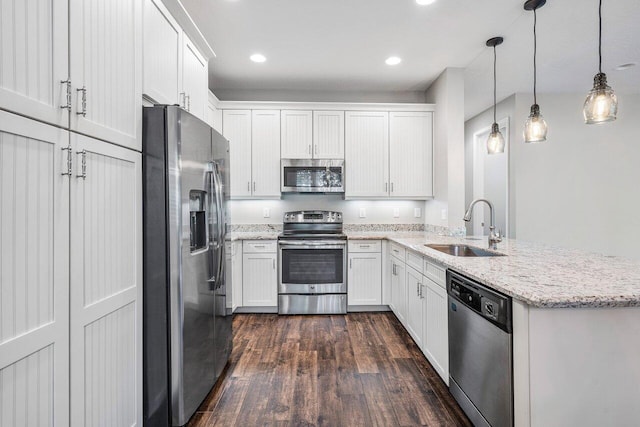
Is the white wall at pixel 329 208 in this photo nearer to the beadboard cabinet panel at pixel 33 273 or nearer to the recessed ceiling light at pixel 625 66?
the recessed ceiling light at pixel 625 66

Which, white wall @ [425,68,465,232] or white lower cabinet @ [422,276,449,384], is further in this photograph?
white wall @ [425,68,465,232]

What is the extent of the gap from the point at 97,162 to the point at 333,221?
2.98m

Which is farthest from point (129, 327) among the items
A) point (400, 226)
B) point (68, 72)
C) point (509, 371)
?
point (400, 226)

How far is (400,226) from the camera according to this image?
424 cm

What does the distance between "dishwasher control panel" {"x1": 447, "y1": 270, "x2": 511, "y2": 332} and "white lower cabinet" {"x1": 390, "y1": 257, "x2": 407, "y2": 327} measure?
1099 mm

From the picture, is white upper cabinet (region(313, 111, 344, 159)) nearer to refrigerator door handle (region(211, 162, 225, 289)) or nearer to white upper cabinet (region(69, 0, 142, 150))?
refrigerator door handle (region(211, 162, 225, 289))

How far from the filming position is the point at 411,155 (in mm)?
3904

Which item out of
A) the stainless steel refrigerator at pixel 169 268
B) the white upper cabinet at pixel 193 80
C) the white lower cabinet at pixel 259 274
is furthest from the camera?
the white lower cabinet at pixel 259 274

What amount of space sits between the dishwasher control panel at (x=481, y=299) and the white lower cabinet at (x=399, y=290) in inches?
43.3

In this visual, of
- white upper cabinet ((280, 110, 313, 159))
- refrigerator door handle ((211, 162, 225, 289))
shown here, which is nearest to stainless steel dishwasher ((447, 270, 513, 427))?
refrigerator door handle ((211, 162, 225, 289))

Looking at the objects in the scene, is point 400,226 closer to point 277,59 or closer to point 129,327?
point 277,59

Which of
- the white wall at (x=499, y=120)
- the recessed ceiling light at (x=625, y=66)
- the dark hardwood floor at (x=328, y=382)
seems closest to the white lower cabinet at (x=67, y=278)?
the dark hardwood floor at (x=328, y=382)

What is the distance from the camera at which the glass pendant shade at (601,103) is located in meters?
1.75

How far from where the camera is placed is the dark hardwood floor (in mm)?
1832
